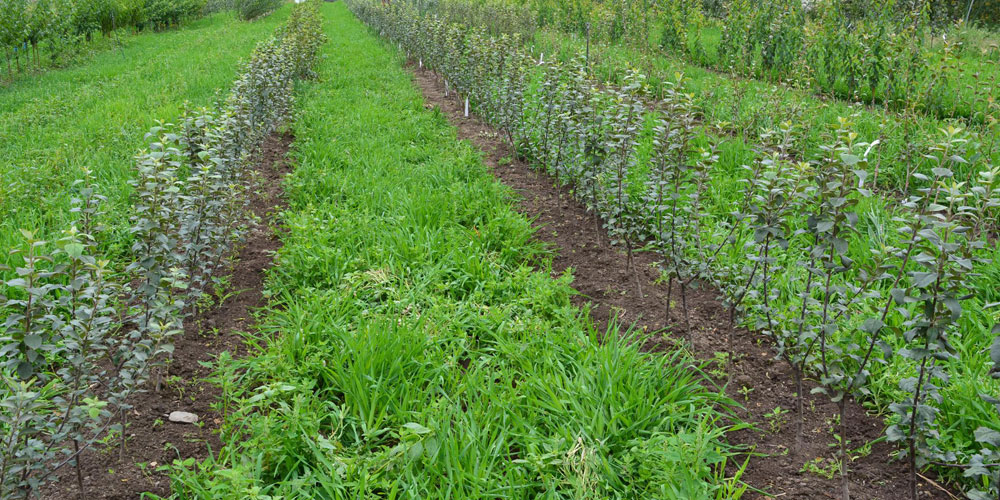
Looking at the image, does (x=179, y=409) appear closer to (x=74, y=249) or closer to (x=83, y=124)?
(x=74, y=249)

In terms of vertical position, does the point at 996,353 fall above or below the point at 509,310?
above

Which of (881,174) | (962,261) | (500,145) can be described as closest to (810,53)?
(881,174)

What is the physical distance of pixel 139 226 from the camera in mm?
2582

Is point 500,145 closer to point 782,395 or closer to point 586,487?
point 782,395

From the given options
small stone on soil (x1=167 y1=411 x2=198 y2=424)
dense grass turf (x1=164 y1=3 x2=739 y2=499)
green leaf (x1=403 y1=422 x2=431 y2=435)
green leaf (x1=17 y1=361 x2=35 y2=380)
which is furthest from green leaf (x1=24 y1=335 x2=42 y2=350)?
green leaf (x1=403 y1=422 x2=431 y2=435)

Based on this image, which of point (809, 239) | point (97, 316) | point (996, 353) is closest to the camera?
point (996, 353)

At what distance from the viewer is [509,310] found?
361 cm

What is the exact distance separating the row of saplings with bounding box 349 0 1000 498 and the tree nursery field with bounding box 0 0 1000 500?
2 cm

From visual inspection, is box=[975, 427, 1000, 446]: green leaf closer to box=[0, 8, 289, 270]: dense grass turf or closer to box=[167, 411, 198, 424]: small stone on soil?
box=[167, 411, 198, 424]: small stone on soil

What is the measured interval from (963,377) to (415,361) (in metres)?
2.62

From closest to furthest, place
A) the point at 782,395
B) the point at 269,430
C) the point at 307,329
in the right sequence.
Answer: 1. the point at 269,430
2. the point at 782,395
3. the point at 307,329

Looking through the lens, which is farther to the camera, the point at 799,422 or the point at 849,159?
the point at 799,422

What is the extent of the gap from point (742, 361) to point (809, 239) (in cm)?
147

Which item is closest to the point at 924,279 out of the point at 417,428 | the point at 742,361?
the point at 742,361
